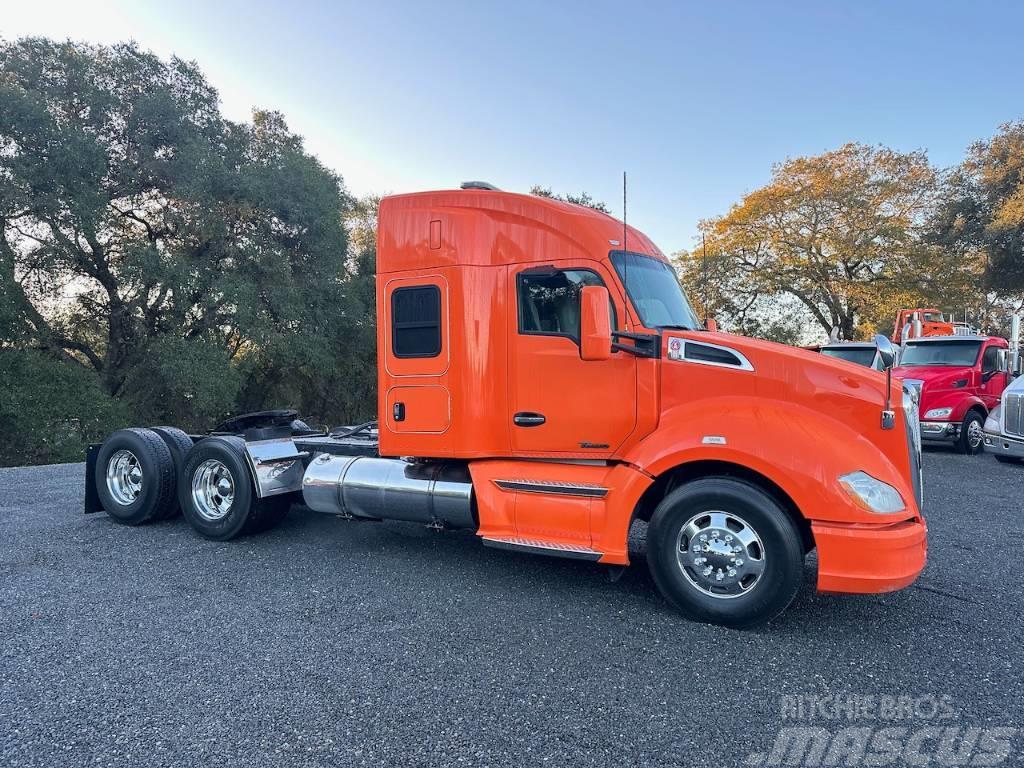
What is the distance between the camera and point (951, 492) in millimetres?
8117

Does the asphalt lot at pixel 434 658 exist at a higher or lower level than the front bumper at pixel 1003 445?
lower

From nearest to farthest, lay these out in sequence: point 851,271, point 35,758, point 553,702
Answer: point 35,758, point 553,702, point 851,271

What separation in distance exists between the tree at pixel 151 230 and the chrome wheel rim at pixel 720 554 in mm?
16879

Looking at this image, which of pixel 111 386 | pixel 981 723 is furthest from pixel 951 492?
pixel 111 386

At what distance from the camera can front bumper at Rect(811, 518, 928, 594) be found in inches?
138

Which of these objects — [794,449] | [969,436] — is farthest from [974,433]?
[794,449]

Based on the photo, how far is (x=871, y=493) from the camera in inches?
142

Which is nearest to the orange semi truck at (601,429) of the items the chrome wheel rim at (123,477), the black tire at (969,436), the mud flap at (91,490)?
the chrome wheel rim at (123,477)

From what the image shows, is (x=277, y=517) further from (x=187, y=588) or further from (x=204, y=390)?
(x=204, y=390)

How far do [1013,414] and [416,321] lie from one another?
10.3m

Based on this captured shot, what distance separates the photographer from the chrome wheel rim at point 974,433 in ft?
38.2

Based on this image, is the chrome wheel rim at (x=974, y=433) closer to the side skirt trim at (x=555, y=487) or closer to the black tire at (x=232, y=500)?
the side skirt trim at (x=555, y=487)

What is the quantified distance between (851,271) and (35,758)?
3107 centimetres

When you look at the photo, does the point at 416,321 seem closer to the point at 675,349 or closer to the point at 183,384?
the point at 675,349
